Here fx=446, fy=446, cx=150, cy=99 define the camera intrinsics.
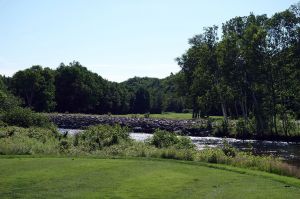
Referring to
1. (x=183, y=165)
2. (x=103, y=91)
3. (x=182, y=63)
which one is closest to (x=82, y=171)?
(x=183, y=165)

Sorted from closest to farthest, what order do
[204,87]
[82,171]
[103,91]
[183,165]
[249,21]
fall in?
[82,171] < [183,165] < [249,21] < [204,87] < [103,91]

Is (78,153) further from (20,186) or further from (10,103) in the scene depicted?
(10,103)

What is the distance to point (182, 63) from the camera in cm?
9925

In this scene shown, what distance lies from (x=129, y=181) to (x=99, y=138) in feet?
59.9

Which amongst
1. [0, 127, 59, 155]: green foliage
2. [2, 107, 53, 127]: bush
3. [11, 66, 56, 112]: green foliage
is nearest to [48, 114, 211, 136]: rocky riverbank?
[2, 107, 53, 127]: bush

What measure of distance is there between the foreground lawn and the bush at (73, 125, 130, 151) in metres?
9.93

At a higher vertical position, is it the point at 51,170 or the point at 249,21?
the point at 249,21

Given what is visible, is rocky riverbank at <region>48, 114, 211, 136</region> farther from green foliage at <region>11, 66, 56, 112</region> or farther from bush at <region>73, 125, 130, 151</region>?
green foliage at <region>11, 66, 56, 112</region>

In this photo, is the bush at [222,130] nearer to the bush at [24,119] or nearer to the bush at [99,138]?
the bush at [24,119]

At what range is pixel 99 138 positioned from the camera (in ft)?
121

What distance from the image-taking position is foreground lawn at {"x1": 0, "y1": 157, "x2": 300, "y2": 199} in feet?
54.5

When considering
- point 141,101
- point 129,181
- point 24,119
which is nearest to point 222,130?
point 24,119

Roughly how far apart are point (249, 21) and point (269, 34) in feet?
Result: 25.5

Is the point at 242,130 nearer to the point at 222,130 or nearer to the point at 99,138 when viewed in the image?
the point at 222,130
